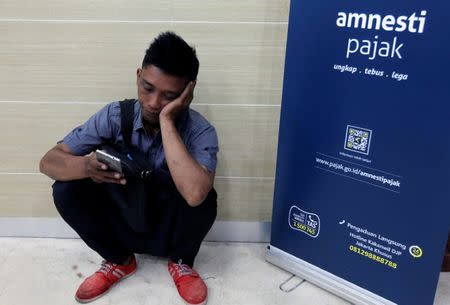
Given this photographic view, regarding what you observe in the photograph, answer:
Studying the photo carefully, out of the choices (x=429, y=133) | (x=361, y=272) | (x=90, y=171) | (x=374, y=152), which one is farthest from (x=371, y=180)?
(x=90, y=171)

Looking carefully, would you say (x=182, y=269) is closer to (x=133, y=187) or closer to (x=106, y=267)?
(x=106, y=267)

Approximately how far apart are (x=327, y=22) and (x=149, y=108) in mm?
669

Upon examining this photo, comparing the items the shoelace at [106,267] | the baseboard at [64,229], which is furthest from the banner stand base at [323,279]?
the shoelace at [106,267]

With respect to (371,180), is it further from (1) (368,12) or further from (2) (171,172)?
(2) (171,172)

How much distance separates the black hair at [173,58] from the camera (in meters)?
1.37

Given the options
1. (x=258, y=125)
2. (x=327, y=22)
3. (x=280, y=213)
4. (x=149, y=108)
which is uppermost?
(x=327, y=22)

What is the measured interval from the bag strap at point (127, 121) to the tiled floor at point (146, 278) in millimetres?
610

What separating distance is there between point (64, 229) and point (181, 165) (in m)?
0.94

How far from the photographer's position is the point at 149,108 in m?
1.45

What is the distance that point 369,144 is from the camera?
140 centimetres

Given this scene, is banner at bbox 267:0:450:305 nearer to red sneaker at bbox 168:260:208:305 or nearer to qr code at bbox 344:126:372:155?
qr code at bbox 344:126:372:155

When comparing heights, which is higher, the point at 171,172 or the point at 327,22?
the point at 327,22

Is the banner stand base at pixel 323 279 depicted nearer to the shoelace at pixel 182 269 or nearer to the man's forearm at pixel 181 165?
the shoelace at pixel 182 269

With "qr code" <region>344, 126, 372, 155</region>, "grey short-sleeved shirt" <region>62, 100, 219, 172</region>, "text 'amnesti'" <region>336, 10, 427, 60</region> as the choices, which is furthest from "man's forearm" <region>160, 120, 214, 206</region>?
"text 'amnesti'" <region>336, 10, 427, 60</region>
